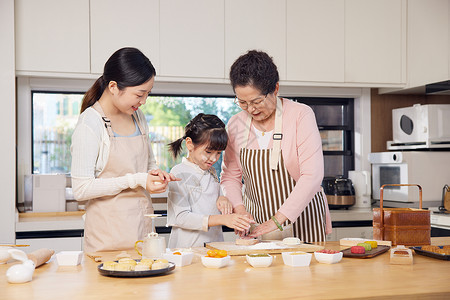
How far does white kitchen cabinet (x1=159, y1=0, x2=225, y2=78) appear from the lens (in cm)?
340

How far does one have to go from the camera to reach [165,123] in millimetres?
3918

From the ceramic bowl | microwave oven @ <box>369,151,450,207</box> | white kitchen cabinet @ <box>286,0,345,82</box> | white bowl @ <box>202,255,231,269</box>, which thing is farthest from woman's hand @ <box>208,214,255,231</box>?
microwave oven @ <box>369,151,450,207</box>

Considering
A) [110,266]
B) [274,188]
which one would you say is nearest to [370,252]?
[274,188]

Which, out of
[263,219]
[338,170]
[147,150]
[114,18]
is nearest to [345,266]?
[263,219]

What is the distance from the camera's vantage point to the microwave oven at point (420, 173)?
361cm

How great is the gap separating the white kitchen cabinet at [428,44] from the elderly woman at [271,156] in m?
1.90

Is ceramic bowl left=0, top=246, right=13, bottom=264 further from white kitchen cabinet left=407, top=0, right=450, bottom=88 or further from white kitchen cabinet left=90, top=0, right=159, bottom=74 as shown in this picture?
white kitchen cabinet left=407, top=0, right=450, bottom=88

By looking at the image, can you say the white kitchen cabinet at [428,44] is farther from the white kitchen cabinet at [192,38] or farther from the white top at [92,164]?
the white top at [92,164]

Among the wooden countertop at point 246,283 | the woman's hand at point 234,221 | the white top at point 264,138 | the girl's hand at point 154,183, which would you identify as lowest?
the wooden countertop at point 246,283

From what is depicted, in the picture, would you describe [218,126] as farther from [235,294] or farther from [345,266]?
[235,294]

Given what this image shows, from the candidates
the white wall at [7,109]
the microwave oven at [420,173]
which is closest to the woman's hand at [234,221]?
the white wall at [7,109]

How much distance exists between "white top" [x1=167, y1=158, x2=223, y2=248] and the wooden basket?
694 mm

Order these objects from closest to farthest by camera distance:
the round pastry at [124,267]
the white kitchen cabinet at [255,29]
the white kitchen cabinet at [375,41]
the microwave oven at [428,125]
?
the round pastry at [124,267] → the white kitchen cabinet at [255,29] → the microwave oven at [428,125] → the white kitchen cabinet at [375,41]

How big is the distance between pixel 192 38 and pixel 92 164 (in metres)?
1.73
